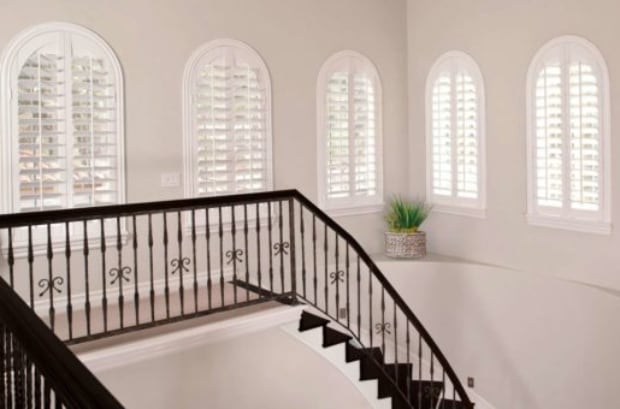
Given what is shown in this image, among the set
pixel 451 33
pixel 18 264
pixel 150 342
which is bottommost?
pixel 150 342

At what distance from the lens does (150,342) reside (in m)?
4.05

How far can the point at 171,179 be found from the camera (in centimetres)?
586

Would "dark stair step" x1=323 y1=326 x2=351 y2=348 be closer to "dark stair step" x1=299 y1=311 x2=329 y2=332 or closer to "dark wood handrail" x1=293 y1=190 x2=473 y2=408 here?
"dark stair step" x1=299 y1=311 x2=329 y2=332

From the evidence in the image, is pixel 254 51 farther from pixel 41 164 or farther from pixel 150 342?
pixel 150 342

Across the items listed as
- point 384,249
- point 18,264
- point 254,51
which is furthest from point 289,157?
point 18,264

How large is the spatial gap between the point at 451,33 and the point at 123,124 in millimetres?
3763

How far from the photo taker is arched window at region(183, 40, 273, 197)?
5957 mm

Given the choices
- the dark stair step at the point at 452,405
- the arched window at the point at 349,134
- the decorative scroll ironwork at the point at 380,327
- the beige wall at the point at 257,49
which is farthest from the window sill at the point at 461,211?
the dark stair step at the point at 452,405

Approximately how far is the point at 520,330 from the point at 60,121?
4.74 metres

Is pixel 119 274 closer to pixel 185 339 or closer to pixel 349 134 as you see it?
pixel 185 339

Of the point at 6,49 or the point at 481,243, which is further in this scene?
the point at 481,243

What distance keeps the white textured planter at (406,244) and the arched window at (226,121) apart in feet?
5.55

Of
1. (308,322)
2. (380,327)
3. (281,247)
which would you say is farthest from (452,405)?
(281,247)

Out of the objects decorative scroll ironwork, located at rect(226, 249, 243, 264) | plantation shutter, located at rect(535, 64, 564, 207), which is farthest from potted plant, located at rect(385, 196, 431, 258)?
decorative scroll ironwork, located at rect(226, 249, 243, 264)
